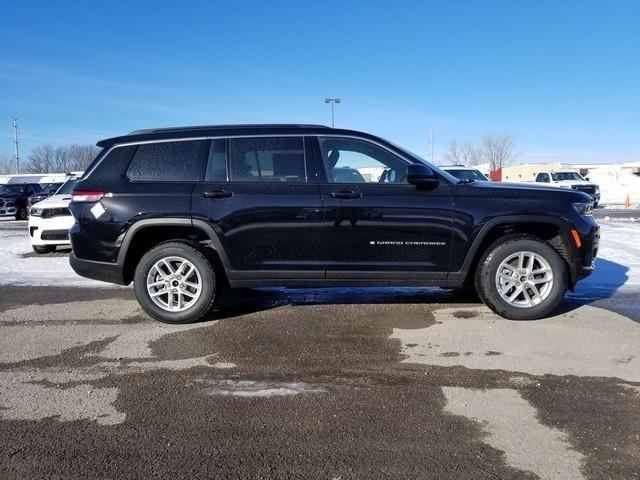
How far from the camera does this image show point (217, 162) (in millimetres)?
4934

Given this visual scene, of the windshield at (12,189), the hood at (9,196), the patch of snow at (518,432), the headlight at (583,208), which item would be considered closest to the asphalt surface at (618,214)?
the headlight at (583,208)

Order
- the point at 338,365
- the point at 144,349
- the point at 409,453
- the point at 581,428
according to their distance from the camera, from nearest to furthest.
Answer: the point at 409,453 → the point at 581,428 → the point at 338,365 → the point at 144,349

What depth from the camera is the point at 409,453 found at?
8.68 ft

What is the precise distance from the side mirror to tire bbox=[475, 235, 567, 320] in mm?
964

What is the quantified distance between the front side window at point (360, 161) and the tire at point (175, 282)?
164 centimetres

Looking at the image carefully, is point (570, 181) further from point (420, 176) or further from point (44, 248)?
point (44, 248)

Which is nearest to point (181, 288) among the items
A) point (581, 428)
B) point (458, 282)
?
point (458, 282)

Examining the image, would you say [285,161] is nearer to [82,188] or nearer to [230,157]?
[230,157]

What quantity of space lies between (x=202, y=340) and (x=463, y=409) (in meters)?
2.46

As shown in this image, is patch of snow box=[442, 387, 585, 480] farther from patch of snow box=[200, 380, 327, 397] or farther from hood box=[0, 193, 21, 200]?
hood box=[0, 193, 21, 200]

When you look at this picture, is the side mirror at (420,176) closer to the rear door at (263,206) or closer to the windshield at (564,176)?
the rear door at (263,206)

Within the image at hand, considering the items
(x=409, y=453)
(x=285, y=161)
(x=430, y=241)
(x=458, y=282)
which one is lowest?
(x=409, y=453)

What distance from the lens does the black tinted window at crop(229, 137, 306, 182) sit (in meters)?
4.89

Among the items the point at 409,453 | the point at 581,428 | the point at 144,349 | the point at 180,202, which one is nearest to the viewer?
the point at 409,453
